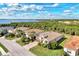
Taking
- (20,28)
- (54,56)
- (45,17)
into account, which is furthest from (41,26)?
(54,56)

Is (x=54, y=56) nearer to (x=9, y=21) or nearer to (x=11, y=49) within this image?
(x=11, y=49)

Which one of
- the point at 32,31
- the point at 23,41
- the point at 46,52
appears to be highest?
the point at 32,31

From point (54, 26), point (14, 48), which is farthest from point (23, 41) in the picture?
point (54, 26)

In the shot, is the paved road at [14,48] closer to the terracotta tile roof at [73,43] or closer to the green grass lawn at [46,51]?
the green grass lawn at [46,51]

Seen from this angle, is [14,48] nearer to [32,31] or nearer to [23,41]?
[23,41]

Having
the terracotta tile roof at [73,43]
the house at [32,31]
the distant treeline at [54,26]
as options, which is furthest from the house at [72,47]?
the house at [32,31]

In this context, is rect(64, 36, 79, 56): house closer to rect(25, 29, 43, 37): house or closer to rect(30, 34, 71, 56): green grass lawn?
rect(30, 34, 71, 56): green grass lawn

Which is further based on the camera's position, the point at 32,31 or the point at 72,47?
the point at 32,31
